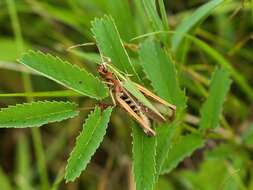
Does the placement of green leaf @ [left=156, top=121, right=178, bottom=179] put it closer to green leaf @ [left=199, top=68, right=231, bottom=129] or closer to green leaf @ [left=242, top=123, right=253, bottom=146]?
green leaf @ [left=199, top=68, right=231, bottom=129]

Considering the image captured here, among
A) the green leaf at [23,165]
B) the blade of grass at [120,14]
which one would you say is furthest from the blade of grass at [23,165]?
the blade of grass at [120,14]

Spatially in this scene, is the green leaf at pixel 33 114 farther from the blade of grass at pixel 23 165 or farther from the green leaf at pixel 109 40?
the blade of grass at pixel 23 165

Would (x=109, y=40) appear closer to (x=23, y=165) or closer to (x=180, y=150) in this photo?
(x=180, y=150)

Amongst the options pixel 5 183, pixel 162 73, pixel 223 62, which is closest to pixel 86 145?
pixel 162 73

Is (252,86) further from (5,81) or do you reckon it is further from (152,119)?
(5,81)

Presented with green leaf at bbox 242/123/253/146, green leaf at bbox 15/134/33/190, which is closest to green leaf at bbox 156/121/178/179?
green leaf at bbox 242/123/253/146

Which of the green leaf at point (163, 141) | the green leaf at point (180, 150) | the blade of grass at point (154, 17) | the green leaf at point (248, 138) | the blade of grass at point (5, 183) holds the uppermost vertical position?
the blade of grass at point (154, 17)

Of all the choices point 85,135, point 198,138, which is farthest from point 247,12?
point 85,135
